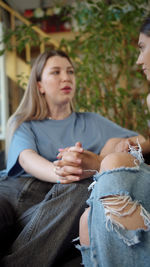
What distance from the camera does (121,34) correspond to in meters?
2.07

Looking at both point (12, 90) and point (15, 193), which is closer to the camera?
point (15, 193)

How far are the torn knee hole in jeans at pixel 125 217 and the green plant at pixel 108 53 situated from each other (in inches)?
60.8

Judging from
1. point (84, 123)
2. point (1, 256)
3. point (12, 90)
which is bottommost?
point (1, 256)

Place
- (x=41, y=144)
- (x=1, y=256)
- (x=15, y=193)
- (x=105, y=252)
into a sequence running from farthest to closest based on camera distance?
(x=41, y=144) → (x=15, y=193) → (x=1, y=256) → (x=105, y=252)

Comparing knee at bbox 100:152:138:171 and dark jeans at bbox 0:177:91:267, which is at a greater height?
knee at bbox 100:152:138:171

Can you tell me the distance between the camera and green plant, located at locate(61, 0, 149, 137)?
1.94m

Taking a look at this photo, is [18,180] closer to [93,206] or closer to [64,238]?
[64,238]

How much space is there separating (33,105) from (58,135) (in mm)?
221

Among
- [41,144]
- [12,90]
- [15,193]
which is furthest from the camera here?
[12,90]

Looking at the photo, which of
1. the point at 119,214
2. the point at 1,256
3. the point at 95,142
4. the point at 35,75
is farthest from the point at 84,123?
the point at 119,214

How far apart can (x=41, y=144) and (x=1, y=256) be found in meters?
0.61

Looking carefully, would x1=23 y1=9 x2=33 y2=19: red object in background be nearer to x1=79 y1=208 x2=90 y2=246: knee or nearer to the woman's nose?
the woman's nose

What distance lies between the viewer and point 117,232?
555 millimetres

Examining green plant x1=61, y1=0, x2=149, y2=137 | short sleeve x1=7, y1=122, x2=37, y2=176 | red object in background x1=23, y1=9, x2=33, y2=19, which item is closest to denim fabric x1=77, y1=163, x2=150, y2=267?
short sleeve x1=7, y1=122, x2=37, y2=176
